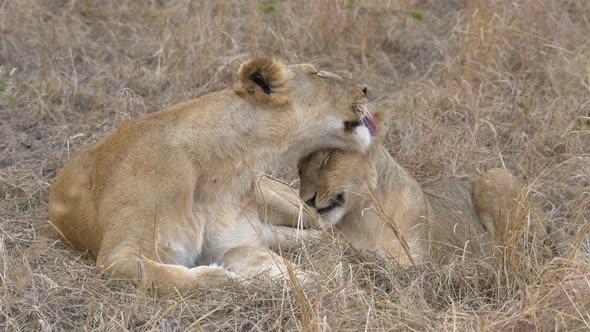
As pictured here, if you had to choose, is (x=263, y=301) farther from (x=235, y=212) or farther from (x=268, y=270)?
(x=235, y=212)

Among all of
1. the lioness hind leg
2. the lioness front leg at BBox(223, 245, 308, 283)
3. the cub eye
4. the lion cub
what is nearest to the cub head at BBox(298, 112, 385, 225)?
the lion cub

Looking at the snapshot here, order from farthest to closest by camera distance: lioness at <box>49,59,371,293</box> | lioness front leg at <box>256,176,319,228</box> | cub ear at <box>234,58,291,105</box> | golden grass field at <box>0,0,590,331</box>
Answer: lioness front leg at <box>256,176,319,228</box>, cub ear at <box>234,58,291,105</box>, lioness at <box>49,59,371,293</box>, golden grass field at <box>0,0,590,331</box>

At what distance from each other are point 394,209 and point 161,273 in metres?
1.11

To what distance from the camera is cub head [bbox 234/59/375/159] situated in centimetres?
362

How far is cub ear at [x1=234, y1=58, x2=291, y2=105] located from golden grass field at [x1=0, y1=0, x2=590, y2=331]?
1.83 feet

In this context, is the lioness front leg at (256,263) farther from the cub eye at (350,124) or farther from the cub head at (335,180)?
the cub eye at (350,124)

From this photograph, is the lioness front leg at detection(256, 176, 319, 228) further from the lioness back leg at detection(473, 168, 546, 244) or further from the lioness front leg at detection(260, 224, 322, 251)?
the lioness back leg at detection(473, 168, 546, 244)

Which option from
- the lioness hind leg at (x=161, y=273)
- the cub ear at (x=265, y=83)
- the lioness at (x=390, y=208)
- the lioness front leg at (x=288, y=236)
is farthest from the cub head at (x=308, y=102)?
the lioness hind leg at (x=161, y=273)

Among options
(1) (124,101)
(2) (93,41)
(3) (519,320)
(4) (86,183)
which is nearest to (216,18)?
(2) (93,41)

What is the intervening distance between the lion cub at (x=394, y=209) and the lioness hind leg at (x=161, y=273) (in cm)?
63

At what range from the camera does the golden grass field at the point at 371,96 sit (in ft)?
10.7

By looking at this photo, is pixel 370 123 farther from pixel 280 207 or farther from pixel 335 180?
pixel 280 207

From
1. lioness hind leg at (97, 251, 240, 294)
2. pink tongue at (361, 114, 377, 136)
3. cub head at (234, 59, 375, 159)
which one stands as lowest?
lioness hind leg at (97, 251, 240, 294)

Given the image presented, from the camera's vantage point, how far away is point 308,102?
3.68 meters
